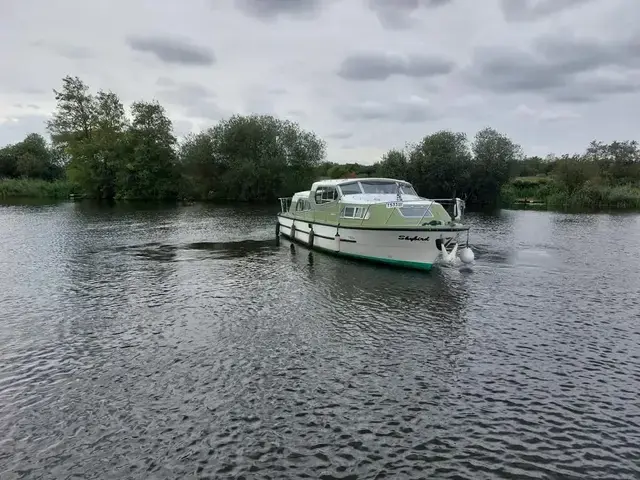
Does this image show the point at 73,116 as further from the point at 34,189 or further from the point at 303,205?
the point at 303,205

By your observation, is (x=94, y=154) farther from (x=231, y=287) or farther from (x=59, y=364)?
(x=59, y=364)

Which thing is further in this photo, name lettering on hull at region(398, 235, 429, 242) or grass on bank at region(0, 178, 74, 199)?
grass on bank at region(0, 178, 74, 199)

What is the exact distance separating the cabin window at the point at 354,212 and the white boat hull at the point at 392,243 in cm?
81

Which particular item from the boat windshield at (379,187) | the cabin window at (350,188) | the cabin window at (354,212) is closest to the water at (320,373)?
the cabin window at (354,212)

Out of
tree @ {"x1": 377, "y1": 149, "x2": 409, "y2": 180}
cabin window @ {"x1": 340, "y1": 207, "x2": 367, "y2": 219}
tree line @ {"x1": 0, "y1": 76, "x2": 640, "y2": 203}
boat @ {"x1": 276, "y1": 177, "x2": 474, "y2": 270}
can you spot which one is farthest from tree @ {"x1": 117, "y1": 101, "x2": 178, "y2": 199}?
cabin window @ {"x1": 340, "y1": 207, "x2": 367, "y2": 219}

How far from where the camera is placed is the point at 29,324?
50.4 ft

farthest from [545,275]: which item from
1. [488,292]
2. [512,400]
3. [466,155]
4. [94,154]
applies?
[94,154]

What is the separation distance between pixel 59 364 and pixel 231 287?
8.90 metres

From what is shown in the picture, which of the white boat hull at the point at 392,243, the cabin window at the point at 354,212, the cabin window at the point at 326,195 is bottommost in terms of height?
the white boat hull at the point at 392,243

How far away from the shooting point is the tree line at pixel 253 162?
78.3m

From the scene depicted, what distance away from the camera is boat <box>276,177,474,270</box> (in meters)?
22.9

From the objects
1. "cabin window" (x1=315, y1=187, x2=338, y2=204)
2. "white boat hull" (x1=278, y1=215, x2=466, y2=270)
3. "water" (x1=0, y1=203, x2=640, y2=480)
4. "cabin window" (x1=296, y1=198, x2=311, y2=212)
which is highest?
"cabin window" (x1=315, y1=187, x2=338, y2=204)

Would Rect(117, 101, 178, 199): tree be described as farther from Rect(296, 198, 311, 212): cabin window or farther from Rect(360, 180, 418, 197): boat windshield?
Rect(360, 180, 418, 197): boat windshield

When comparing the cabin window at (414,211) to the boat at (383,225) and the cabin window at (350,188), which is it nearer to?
the boat at (383,225)
